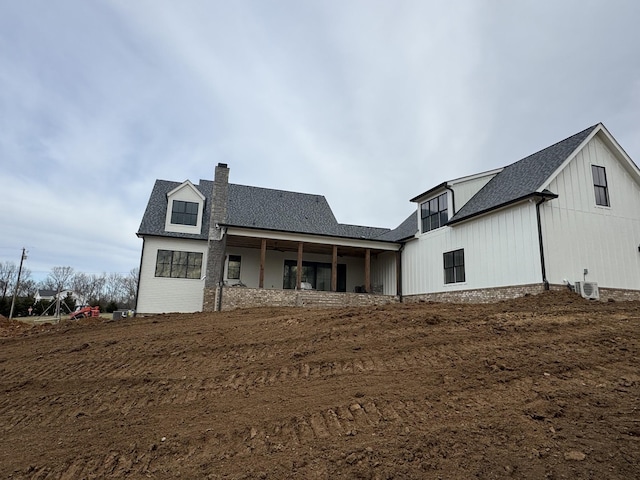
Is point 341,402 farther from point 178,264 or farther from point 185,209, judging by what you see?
point 185,209

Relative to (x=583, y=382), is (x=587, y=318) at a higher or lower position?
higher

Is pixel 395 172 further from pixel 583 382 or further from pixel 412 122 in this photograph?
pixel 583 382

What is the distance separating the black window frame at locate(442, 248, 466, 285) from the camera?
12.7 meters

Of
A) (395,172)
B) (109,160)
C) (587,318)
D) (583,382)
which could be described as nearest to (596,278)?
(587,318)

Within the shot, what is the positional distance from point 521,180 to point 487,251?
276 centimetres

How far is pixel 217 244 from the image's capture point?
48.5 feet

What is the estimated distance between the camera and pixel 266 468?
285cm

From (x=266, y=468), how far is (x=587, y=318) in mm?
6567

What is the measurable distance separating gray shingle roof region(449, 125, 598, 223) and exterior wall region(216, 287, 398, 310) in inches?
206

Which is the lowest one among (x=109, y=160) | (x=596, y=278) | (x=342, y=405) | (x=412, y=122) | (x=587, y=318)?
(x=342, y=405)

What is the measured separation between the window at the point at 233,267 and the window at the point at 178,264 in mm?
1312

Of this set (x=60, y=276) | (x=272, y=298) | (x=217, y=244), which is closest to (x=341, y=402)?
(x=272, y=298)

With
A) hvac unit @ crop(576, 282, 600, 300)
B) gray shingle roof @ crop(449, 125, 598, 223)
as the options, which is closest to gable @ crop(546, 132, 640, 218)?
gray shingle roof @ crop(449, 125, 598, 223)

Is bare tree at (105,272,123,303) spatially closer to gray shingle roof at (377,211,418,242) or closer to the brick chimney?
the brick chimney
